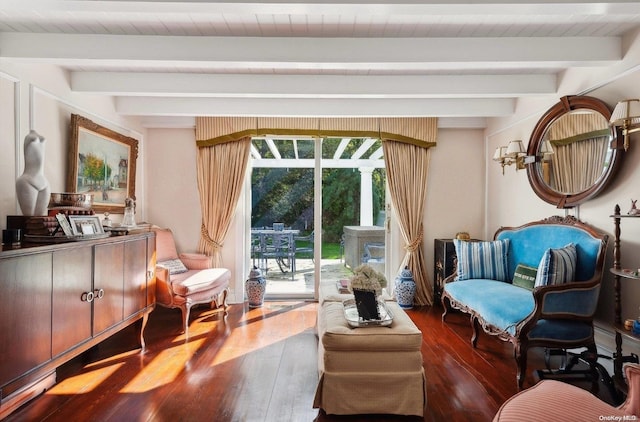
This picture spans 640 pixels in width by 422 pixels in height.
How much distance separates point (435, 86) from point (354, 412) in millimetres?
2907

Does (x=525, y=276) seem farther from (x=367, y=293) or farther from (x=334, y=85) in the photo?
(x=334, y=85)

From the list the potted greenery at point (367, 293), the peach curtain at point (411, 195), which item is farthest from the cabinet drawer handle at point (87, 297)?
the peach curtain at point (411, 195)

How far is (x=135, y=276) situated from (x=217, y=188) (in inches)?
73.6

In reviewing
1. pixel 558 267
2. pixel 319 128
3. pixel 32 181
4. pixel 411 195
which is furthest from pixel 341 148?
pixel 32 181

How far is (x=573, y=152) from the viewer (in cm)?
336

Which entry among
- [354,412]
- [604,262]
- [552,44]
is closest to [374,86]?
[552,44]

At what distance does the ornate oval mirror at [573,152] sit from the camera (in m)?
2.98

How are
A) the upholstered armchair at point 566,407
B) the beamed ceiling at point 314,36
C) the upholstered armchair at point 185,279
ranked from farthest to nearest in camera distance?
the upholstered armchair at point 185,279, the beamed ceiling at point 314,36, the upholstered armchair at point 566,407

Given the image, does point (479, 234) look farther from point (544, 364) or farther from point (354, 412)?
point (354, 412)

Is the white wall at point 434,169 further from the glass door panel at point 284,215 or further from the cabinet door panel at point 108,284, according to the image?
the cabinet door panel at point 108,284

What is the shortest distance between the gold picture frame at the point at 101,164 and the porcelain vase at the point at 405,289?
3.50 metres

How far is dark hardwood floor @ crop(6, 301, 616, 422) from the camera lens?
233 cm

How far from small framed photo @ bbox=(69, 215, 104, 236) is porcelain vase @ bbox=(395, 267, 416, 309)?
136 inches

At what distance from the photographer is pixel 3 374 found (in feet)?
6.31
